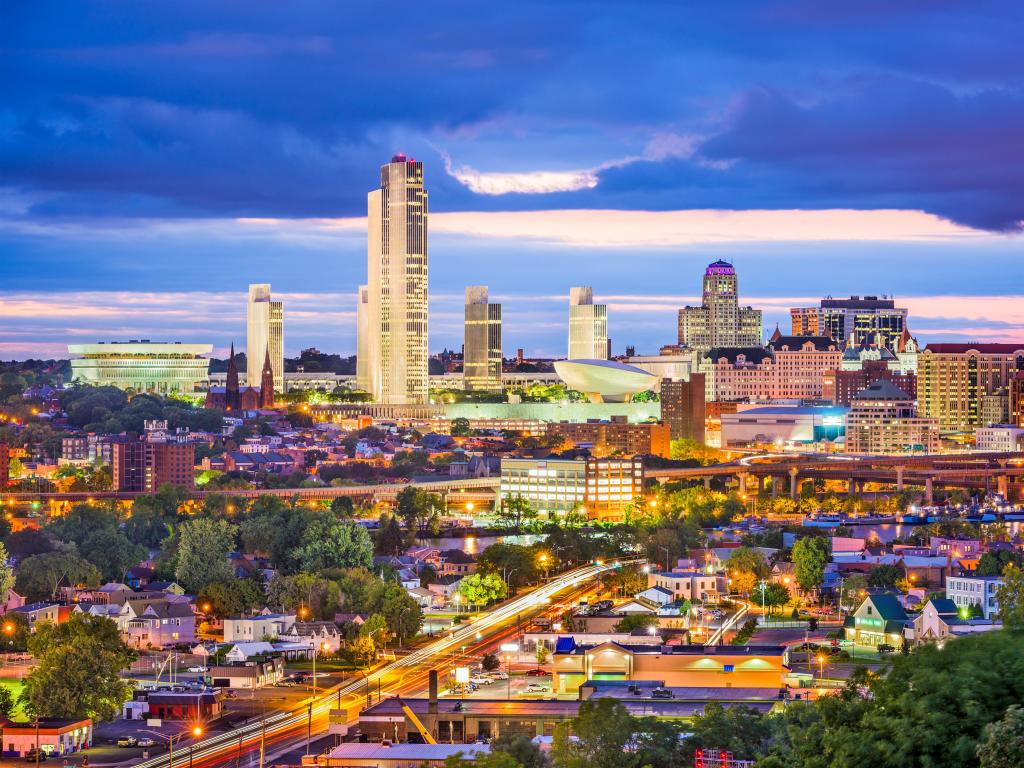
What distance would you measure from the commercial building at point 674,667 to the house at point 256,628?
9.35 meters

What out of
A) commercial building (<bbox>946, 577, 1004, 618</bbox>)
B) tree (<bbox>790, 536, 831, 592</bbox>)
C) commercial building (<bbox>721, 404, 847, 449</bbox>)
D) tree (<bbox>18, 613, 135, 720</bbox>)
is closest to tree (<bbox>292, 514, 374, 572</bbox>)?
tree (<bbox>790, 536, 831, 592</bbox>)

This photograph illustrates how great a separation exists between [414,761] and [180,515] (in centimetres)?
4319

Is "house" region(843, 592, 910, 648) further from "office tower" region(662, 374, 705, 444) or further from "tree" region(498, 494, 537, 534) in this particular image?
"office tower" region(662, 374, 705, 444)

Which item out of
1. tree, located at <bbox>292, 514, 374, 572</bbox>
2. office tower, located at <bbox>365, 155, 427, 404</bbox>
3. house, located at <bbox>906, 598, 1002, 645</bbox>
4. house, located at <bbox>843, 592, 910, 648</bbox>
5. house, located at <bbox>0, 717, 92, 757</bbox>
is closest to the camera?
house, located at <bbox>0, 717, 92, 757</bbox>

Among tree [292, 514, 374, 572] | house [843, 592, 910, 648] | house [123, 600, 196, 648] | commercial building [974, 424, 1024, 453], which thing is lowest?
house [123, 600, 196, 648]

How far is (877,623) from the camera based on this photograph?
3953 centimetres

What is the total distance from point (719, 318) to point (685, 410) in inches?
2082

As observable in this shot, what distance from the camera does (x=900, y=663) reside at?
1831 centimetres

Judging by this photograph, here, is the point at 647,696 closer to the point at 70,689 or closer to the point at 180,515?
the point at 70,689

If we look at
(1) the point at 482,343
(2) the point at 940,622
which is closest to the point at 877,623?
(2) the point at 940,622

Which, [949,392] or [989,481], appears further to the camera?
[949,392]

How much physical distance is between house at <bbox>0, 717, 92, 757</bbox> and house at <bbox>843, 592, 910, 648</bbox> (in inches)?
648

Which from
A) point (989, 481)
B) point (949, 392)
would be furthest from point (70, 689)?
point (949, 392)

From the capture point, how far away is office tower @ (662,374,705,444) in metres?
117
